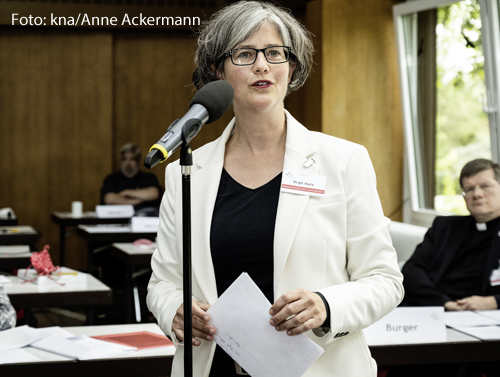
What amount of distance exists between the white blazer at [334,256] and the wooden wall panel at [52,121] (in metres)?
7.65

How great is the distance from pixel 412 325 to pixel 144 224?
3.68 metres

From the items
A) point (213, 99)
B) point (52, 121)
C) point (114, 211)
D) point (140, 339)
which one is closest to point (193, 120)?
point (213, 99)

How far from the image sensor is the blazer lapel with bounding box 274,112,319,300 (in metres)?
1.39

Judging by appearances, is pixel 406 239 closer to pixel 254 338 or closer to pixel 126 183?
pixel 254 338

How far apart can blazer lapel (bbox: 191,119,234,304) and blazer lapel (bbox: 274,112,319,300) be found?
0.56 ft

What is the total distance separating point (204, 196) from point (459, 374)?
6.25 ft

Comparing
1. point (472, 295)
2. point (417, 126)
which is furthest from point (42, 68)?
point (472, 295)

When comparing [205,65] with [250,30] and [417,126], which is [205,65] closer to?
[250,30]

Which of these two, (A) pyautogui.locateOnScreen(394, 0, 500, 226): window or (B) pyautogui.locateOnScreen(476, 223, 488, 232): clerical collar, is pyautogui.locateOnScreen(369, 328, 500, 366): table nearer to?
(B) pyautogui.locateOnScreen(476, 223, 488, 232): clerical collar

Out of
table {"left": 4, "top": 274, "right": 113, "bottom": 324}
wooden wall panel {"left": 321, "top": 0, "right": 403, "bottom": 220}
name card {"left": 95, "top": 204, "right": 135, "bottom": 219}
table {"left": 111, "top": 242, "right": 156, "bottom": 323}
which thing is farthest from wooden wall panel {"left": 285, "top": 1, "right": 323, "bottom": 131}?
table {"left": 4, "top": 274, "right": 113, "bottom": 324}

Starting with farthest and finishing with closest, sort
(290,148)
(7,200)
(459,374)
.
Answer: (7,200) → (459,374) → (290,148)

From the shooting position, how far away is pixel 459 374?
9.35ft

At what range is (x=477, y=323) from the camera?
2.65 m

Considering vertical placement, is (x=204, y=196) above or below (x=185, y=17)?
below
